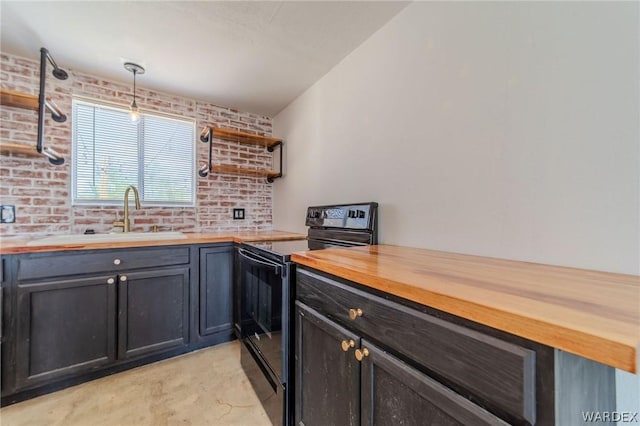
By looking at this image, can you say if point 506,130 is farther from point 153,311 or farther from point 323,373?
point 153,311

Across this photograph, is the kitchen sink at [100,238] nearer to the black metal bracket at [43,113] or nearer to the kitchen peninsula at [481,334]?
the black metal bracket at [43,113]

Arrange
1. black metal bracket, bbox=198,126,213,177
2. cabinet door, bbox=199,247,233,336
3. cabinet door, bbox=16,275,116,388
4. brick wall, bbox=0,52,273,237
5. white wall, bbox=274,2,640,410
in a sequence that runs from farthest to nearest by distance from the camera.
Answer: black metal bracket, bbox=198,126,213,177 < cabinet door, bbox=199,247,233,336 < brick wall, bbox=0,52,273,237 < cabinet door, bbox=16,275,116,388 < white wall, bbox=274,2,640,410

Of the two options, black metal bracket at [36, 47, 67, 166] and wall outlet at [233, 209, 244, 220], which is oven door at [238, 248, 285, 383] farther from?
black metal bracket at [36, 47, 67, 166]

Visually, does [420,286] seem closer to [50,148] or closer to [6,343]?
[6,343]

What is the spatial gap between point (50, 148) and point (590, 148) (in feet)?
10.5

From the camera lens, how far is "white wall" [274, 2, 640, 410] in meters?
0.82

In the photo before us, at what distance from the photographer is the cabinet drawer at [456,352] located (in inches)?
20.0

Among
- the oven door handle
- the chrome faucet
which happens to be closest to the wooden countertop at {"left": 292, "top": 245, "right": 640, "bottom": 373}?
the oven door handle

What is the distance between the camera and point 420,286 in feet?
2.26

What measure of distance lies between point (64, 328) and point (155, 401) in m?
0.73

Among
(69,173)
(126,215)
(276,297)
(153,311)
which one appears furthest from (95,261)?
(276,297)

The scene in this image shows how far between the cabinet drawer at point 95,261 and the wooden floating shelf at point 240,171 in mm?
882

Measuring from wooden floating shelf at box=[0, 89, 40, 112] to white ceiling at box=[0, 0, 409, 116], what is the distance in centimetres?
37

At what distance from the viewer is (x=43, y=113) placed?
1793 mm
